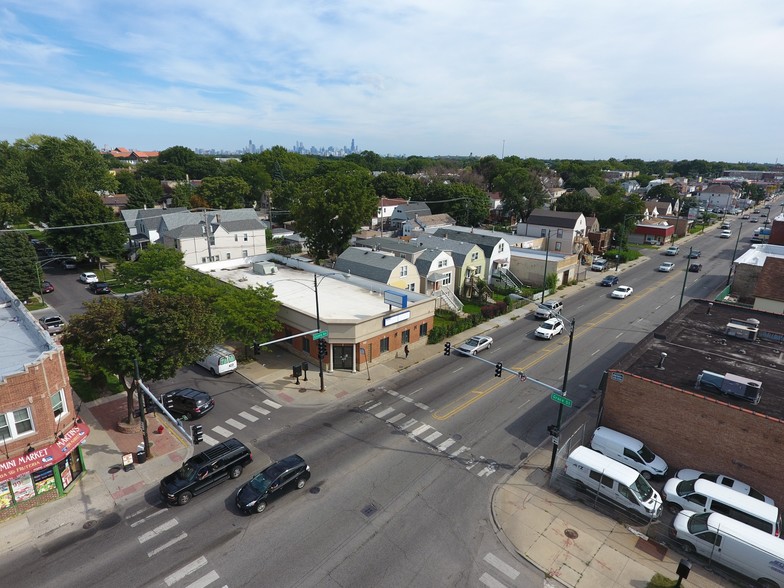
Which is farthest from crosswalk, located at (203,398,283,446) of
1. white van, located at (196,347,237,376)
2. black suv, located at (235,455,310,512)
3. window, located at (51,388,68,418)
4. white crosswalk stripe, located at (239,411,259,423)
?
window, located at (51,388,68,418)

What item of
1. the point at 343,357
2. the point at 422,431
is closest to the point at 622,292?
the point at 343,357

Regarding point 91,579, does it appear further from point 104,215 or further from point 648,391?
point 104,215

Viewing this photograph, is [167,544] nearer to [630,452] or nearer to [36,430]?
[36,430]

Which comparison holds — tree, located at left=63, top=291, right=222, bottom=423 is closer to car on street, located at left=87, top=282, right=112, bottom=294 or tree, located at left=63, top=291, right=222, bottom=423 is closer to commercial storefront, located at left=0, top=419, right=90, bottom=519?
commercial storefront, located at left=0, top=419, right=90, bottom=519

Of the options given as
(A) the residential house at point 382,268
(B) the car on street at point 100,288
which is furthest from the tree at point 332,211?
(B) the car on street at point 100,288

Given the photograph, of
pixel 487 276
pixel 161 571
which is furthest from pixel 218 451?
pixel 487 276

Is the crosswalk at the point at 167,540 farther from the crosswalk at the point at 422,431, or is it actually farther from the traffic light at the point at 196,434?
the crosswalk at the point at 422,431
